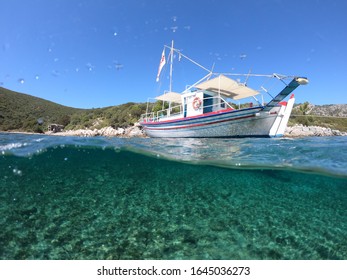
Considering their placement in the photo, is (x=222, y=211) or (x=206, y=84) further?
(x=206, y=84)

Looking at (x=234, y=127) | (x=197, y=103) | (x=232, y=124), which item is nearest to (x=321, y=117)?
(x=197, y=103)

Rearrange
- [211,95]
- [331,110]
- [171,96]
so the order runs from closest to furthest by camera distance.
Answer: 1. [211,95]
2. [171,96]
3. [331,110]

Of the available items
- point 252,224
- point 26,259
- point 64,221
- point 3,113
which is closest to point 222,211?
point 252,224

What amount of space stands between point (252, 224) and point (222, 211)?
88cm

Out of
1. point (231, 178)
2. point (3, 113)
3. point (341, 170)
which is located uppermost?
point (3, 113)

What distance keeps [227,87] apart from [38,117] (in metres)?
48.4

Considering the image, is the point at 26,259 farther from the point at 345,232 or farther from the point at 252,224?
the point at 345,232

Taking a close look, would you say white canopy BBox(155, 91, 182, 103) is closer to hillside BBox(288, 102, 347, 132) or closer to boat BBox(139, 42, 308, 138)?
boat BBox(139, 42, 308, 138)

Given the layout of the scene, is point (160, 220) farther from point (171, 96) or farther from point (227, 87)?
point (171, 96)

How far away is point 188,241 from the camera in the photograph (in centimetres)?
389

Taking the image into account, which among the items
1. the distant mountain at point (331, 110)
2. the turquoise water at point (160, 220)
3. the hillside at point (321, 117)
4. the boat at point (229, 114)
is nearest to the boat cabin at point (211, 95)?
the boat at point (229, 114)

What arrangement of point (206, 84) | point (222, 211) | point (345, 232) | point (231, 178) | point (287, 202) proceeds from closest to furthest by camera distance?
point (345, 232)
point (222, 211)
point (287, 202)
point (231, 178)
point (206, 84)

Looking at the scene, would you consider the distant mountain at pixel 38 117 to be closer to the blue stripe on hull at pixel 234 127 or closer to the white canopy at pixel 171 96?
the white canopy at pixel 171 96

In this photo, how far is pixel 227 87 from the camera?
1820cm
